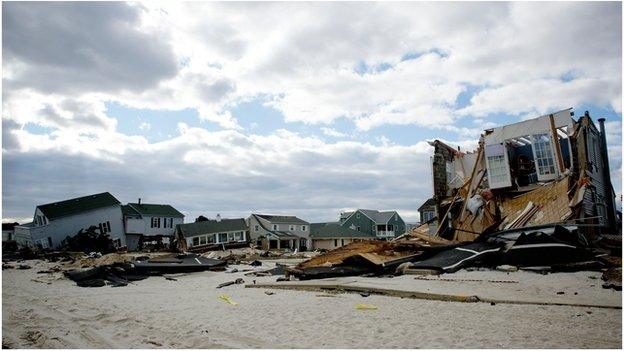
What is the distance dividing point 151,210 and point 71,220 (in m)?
10.3

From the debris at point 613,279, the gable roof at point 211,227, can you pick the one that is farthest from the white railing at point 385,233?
the debris at point 613,279

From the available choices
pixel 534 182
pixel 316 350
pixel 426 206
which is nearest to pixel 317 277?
pixel 316 350

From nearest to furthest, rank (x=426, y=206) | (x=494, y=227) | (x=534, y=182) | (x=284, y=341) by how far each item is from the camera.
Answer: (x=284, y=341), (x=494, y=227), (x=534, y=182), (x=426, y=206)

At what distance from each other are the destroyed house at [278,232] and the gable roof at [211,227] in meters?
3.10

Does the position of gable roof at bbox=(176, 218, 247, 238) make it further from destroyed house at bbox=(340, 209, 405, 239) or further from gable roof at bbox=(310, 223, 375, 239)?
destroyed house at bbox=(340, 209, 405, 239)

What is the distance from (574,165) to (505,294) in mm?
13775

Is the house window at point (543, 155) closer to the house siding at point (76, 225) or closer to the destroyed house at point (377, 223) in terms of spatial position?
the destroyed house at point (377, 223)

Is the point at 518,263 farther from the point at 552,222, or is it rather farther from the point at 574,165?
the point at 574,165

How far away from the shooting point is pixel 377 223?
221 ft

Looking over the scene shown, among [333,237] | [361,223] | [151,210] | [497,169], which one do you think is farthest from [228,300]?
[361,223]

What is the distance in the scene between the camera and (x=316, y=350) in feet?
18.3

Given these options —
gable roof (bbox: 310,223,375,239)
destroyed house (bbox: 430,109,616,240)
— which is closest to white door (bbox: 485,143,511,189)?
destroyed house (bbox: 430,109,616,240)

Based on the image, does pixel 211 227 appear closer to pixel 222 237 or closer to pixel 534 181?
pixel 222 237

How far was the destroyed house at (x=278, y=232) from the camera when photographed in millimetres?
59781
